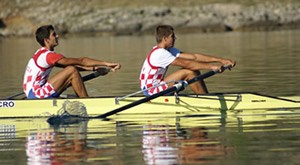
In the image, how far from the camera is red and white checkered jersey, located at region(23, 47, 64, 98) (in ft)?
48.5

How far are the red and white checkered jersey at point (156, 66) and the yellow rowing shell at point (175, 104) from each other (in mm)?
329

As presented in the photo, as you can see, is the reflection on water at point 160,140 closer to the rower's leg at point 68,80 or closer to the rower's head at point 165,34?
the rower's leg at point 68,80

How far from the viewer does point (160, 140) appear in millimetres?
12070

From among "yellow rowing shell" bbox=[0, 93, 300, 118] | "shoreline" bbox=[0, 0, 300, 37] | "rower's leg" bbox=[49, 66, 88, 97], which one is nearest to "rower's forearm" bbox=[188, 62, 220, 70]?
"yellow rowing shell" bbox=[0, 93, 300, 118]

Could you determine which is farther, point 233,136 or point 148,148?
point 233,136

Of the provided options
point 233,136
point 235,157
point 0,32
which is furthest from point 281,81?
point 0,32

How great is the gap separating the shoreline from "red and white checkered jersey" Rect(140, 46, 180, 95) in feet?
177

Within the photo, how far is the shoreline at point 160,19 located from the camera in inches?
2692

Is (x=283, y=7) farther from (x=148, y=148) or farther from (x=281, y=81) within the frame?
(x=148, y=148)

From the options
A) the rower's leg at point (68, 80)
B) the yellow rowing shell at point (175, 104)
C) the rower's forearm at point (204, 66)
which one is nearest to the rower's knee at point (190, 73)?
the rower's forearm at point (204, 66)

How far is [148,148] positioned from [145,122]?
9.26 feet

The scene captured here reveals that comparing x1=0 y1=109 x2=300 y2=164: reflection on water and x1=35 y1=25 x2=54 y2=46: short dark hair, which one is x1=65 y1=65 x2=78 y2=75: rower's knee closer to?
x1=35 y1=25 x2=54 y2=46: short dark hair

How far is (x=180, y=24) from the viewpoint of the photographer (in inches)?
2734

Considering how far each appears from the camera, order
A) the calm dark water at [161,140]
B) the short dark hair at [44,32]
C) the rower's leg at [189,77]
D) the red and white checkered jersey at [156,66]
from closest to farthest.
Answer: the calm dark water at [161,140], the short dark hair at [44,32], the red and white checkered jersey at [156,66], the rower's leg at [189,77]
